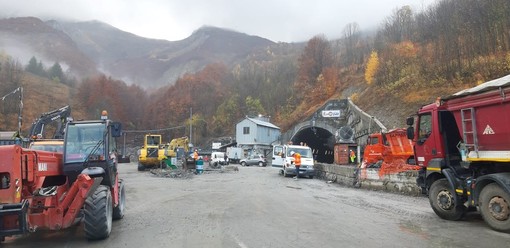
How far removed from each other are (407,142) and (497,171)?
39.5 ft

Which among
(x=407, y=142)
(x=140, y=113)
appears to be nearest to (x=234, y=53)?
(x=140, y=113)

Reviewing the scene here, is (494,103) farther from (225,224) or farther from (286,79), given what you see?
(286,79)

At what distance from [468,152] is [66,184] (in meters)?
9.10

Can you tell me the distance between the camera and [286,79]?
105m

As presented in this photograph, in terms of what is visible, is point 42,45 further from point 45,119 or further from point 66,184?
point 66,184

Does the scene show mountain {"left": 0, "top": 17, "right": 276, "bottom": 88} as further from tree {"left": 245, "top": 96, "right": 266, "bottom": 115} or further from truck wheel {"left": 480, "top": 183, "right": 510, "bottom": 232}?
truck wheel {"left": 480, "top": 183, "right": 510, "bottom": 232}

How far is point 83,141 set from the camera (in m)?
9.10

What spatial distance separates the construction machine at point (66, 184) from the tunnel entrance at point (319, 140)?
48.0 meters

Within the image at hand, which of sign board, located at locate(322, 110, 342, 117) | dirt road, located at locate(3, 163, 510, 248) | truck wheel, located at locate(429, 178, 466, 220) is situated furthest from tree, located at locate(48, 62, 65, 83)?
truck wheel, located at locate(429, 178, 466, 220)

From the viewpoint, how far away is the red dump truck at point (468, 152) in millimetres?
8469

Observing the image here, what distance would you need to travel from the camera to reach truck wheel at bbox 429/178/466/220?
9.84 metres

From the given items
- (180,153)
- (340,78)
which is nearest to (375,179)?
(180,153)

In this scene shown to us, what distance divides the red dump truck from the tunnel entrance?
4474 cm

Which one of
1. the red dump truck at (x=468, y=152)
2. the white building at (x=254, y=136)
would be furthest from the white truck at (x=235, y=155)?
the red dump truck at (x=468, y=152)
